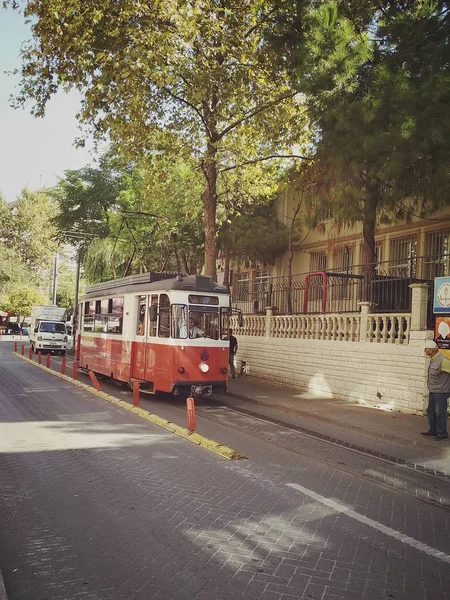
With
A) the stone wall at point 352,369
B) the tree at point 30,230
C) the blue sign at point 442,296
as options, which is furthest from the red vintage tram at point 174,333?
the tree at point 30,230

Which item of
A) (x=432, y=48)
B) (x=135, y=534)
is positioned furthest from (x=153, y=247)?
(x=135, y=534)

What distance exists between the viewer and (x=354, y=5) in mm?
14414

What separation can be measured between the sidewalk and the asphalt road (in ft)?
2.46

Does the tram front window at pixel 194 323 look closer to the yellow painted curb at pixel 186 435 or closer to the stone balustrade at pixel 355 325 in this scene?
the yellow painted curb at pixel 186 435

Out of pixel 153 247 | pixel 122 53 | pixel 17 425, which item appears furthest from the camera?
pixel 153 247

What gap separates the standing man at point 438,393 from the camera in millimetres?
10234

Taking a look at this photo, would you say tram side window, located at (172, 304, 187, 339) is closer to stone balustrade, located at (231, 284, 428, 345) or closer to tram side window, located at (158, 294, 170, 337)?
tram side window, located at (158, 294, 170, 337)

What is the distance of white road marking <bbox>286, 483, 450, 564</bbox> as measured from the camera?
16.5 feet

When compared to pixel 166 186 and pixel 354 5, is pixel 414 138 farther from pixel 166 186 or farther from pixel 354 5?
pixel 166 186

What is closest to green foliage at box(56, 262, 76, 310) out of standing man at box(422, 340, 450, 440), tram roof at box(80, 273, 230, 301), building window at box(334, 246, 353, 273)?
building window at box(334, 246, 353, 273)

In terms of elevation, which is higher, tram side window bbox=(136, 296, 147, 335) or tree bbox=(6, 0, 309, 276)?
tree bbox=(6, 0, 309, 276)

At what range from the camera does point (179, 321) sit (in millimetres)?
13898

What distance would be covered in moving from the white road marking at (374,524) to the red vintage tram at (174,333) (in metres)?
7.15

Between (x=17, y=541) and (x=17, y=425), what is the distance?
5679mm
